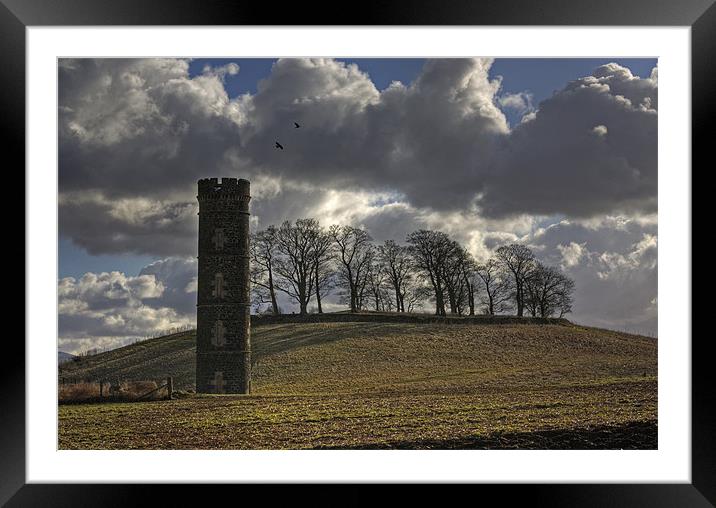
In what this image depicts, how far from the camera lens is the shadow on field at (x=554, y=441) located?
44.5 ft

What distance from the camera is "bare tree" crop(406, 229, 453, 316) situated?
129 feet

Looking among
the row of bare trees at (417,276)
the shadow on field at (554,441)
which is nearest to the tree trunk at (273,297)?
the row of bare trees at (417,276)

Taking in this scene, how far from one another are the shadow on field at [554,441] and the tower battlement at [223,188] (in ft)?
35.7

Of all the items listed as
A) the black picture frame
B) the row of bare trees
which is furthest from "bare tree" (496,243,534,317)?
the black picture frame

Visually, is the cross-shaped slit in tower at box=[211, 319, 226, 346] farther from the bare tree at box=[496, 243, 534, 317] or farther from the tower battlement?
the bare tree at box=[496, 243, 534, 317]

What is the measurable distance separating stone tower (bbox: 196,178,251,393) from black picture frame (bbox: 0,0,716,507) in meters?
14.7

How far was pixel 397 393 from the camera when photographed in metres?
23.2

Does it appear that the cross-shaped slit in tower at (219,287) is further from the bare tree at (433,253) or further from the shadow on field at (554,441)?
the bare tree at (433,253)
